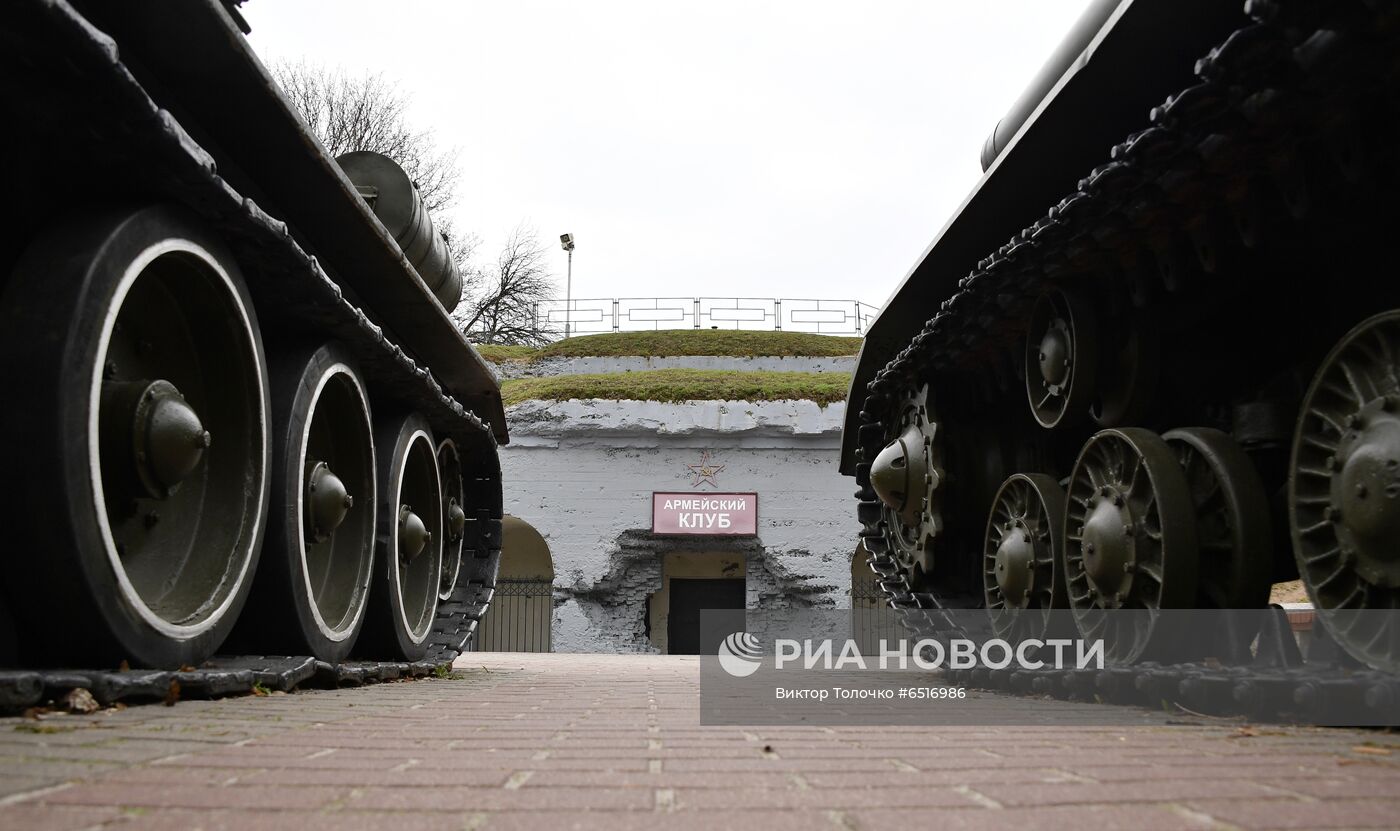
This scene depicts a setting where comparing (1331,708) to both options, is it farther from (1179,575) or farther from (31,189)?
(31,189)

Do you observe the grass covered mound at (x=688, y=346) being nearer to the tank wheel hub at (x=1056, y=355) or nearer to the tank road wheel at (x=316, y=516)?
the tank road wheel at (x=316, y=516)

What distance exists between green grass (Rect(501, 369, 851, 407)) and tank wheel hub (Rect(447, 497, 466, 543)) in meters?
12.6

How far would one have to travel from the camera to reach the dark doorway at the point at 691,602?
21.9 metres

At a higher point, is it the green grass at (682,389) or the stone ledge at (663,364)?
the stone ledge at (663,364)

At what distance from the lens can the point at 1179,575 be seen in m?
4.37

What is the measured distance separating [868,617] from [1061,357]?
683 inches

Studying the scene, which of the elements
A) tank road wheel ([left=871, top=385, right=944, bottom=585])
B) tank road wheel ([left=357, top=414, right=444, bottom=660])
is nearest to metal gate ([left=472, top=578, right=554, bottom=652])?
tank road wheel ([left=357, top=414, right=444, bottom=660])

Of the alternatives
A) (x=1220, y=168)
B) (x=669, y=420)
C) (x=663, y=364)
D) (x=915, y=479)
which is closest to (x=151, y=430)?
(x=1220, y=168)

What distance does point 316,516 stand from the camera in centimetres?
545

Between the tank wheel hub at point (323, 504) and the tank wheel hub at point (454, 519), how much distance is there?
10.5 ft

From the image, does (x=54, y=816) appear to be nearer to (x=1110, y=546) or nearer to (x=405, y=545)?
(x=1110, y=546)

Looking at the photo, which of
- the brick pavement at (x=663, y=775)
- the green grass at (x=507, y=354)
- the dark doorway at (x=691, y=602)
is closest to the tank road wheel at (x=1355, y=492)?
the brick pavement at (x=663, y=775)

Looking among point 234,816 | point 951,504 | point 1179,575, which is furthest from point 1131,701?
point 234,816

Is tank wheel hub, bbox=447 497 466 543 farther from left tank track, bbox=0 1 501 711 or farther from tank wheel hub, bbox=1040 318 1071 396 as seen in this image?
tank wheel hub, bbox=1040 318 1071 396
